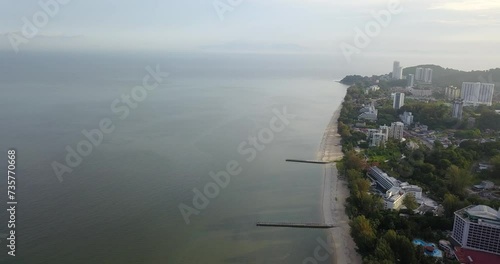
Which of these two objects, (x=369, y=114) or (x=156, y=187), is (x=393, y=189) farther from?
(x=369, y=114)

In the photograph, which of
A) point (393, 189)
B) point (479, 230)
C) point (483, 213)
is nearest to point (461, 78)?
point (393, 189)

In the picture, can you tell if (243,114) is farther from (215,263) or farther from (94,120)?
(215,263)

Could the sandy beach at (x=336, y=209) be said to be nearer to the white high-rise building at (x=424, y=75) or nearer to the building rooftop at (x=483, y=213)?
the building rooftop at (x=483, y=213)

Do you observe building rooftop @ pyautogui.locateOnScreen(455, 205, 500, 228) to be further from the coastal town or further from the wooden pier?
the wooden pier

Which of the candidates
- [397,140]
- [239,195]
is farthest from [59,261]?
[397,140]

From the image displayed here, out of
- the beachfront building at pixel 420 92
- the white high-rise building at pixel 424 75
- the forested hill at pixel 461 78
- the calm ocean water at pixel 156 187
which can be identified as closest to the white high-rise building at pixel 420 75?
the white high-rise building at pixel 424 75

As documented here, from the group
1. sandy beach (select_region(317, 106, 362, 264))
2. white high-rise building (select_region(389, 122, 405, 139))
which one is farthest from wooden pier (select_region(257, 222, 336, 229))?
white high-rise building (select_region(389, 122, 405, 139))

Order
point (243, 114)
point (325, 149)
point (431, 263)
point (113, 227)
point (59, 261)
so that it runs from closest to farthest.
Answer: point (431, 263)
point (59, 261)
point (113, 227)
point (325, 149)
point (243, 114)
